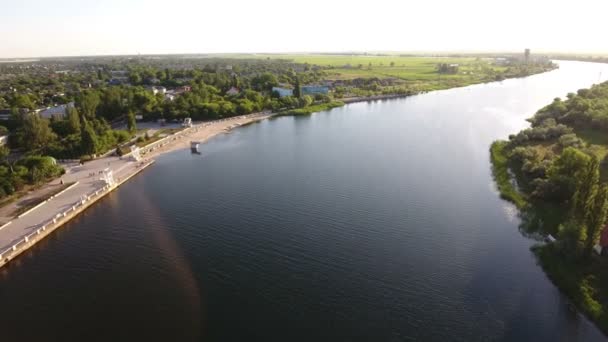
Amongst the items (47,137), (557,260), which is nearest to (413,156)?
(557,260)

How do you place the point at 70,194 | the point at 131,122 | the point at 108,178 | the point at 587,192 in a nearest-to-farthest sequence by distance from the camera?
1. the point at 587,192
2. the point at 70,194
3. the point at 108,178
4. the point at 131,122

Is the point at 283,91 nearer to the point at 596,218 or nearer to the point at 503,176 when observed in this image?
the point at 503,176

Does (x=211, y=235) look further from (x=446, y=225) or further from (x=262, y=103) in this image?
(x=262, y=103)

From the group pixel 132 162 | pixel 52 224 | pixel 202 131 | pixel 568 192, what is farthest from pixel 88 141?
pixel 568 192

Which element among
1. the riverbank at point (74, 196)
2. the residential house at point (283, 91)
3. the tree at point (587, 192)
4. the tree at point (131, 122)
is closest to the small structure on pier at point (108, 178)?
the riverbank at point (74, 196)

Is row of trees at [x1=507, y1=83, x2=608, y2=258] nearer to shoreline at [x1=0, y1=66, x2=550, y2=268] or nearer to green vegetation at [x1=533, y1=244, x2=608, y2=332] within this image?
green vegetation at [x1=533, y1=244, x2=608, y2=332]

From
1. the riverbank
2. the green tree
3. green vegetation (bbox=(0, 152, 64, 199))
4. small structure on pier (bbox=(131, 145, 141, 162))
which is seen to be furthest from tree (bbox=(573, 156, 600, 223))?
small structure on pier (bbox=(131, 145, 141, 162))

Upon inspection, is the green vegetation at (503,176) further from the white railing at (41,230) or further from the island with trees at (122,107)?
the island with trees at (122,107)
